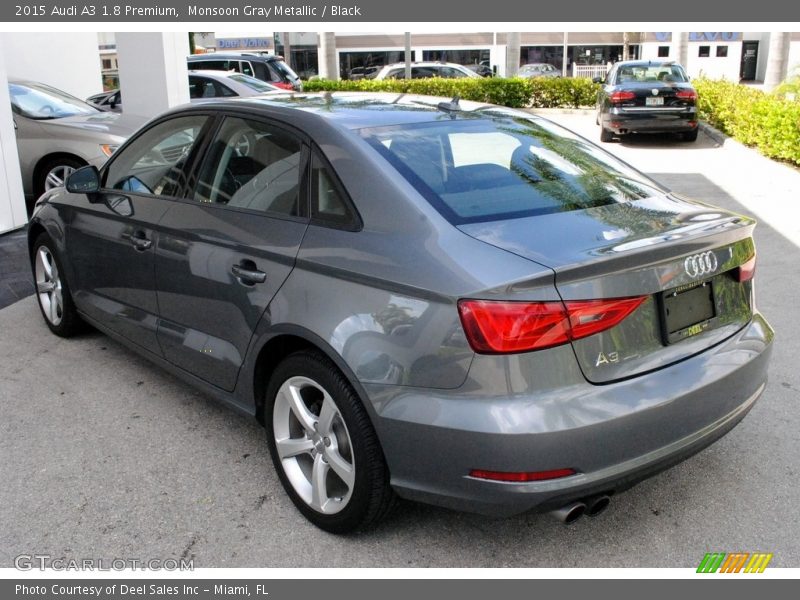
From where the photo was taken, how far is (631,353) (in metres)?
2.77

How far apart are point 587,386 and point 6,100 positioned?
7.54m

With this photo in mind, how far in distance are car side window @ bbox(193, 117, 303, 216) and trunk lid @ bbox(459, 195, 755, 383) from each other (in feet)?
3.02

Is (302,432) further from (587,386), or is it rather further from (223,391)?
(587,386)

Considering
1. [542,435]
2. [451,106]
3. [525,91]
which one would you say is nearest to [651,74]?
[525,91]

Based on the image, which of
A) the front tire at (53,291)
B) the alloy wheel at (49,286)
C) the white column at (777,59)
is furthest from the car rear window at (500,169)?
the white column at (777,59)

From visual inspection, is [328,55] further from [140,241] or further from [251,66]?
[140,241]

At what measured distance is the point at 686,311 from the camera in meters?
2.95

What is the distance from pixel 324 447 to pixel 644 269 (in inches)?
53.1

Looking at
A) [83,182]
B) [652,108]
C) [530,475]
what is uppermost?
[83,182]

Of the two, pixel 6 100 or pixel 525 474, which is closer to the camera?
pixel 525 474

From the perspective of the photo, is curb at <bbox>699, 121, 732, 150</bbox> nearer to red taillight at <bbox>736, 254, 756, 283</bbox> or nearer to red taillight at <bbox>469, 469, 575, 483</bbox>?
red taillight at <bbox>736, 254, 756, 283</bbox>

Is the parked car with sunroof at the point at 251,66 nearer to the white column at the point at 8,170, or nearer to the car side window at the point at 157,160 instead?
the white column at the point at 8,170

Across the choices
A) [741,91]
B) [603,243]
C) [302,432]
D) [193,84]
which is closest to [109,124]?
[193,84]

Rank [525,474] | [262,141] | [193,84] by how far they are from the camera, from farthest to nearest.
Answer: [193,84]
[262,141]
[525,474]
